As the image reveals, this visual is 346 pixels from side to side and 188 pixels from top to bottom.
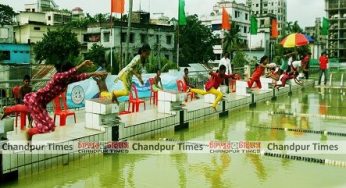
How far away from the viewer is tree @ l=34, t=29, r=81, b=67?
44.7m

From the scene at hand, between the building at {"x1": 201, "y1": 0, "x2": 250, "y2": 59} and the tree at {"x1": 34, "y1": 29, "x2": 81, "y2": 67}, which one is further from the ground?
the building at {"x1": 201, "y1": 0, "x2": 250, "y2": 59}

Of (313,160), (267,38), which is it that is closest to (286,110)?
(313,160)

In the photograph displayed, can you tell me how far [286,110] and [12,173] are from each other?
974 cm

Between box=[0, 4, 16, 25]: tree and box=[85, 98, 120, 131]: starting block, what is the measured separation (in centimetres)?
5152

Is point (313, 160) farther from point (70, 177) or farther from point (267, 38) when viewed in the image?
point (267, 38)

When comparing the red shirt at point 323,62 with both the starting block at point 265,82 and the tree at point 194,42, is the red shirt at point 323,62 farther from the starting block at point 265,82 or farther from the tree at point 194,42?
the tree at point 194,42

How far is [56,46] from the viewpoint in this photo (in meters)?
44.8

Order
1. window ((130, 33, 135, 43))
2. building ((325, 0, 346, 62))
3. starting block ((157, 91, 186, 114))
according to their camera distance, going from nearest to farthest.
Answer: starting block ((157, 91, 186, 114)) < window ((130, 33, 135, 43)) < building ((325, 0, 346, 62))

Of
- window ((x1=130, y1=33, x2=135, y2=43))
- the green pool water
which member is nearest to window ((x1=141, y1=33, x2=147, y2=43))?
window ((x1=130, y1=33, x2=135, y2=43))

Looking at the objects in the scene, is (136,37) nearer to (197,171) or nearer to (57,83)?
(57,83)

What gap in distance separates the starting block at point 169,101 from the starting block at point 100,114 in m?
2.26

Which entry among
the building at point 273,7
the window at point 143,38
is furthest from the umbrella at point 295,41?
the building at point 273,7

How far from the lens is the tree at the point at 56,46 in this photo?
44.7 metres

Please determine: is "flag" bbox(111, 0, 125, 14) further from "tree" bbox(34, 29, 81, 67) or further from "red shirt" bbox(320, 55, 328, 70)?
"tree" bbox(34, 29, 81, 67)
